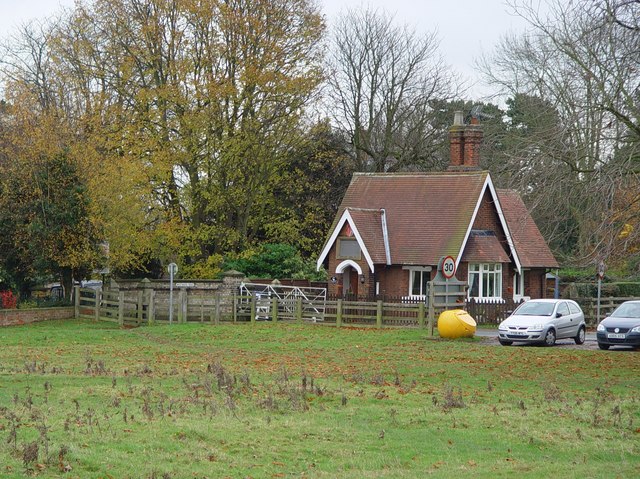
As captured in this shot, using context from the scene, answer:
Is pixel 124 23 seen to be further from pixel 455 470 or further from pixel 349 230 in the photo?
pixel 455 470

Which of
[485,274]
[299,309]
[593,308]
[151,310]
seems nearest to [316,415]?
[151,310]

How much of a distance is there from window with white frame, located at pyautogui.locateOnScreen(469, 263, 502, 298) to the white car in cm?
1189

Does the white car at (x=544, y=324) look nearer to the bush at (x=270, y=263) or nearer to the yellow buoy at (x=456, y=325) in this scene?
the yellow buoy at (x=456, y=325)

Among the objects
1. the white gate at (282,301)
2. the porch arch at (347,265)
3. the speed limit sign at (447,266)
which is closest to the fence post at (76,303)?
the white gate at (282,301)

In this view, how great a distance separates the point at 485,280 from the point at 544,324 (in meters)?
14.6

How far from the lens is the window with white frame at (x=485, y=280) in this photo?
46.5 m

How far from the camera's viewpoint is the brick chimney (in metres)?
48.7

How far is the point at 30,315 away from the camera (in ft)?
135

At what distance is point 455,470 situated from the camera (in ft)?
41.2

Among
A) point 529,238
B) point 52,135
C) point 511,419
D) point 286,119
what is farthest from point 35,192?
point 511,419

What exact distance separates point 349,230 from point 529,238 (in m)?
11.0

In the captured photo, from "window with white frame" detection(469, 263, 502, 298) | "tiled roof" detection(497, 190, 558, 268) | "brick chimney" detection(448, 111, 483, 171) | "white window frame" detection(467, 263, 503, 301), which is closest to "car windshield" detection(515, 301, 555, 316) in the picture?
"white window frame" detection(467, 263, 503, 301)

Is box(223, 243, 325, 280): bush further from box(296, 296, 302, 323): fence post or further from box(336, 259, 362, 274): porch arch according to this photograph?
box(296, 296, 302, 323): fence post

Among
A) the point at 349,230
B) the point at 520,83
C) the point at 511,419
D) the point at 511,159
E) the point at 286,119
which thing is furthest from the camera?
the point at 286,119
